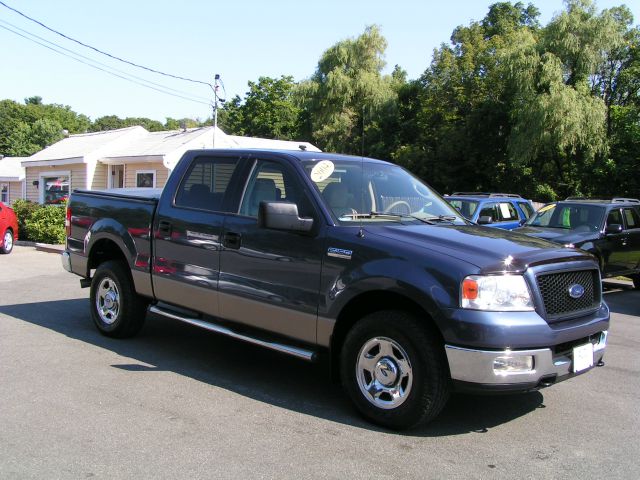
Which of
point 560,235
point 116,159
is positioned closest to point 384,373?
point 560,235

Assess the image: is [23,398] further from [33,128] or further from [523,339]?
[33,128]

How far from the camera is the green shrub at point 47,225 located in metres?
18.0

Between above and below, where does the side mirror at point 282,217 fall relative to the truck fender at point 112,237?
above

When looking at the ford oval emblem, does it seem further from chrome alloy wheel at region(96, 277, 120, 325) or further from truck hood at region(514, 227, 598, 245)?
truck hood at region(514, 227, 598, 245)

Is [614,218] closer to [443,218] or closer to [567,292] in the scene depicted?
[443,218]

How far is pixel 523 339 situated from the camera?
3846 millimetres

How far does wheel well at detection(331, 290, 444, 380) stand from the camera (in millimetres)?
4199

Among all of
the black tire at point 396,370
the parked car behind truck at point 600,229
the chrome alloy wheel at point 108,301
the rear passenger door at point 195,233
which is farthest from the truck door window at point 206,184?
the parked car behind truck at point 600,229

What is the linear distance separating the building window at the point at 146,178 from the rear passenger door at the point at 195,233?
18.2m

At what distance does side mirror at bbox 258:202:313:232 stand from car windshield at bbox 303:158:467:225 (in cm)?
31

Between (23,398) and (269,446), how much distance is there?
2160mm

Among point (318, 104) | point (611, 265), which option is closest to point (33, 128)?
point (318, 104)

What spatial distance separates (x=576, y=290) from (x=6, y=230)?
15.5m

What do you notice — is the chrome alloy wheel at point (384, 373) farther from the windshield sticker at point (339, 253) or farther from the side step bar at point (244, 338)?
the windshield sticker at point (339, 253)
